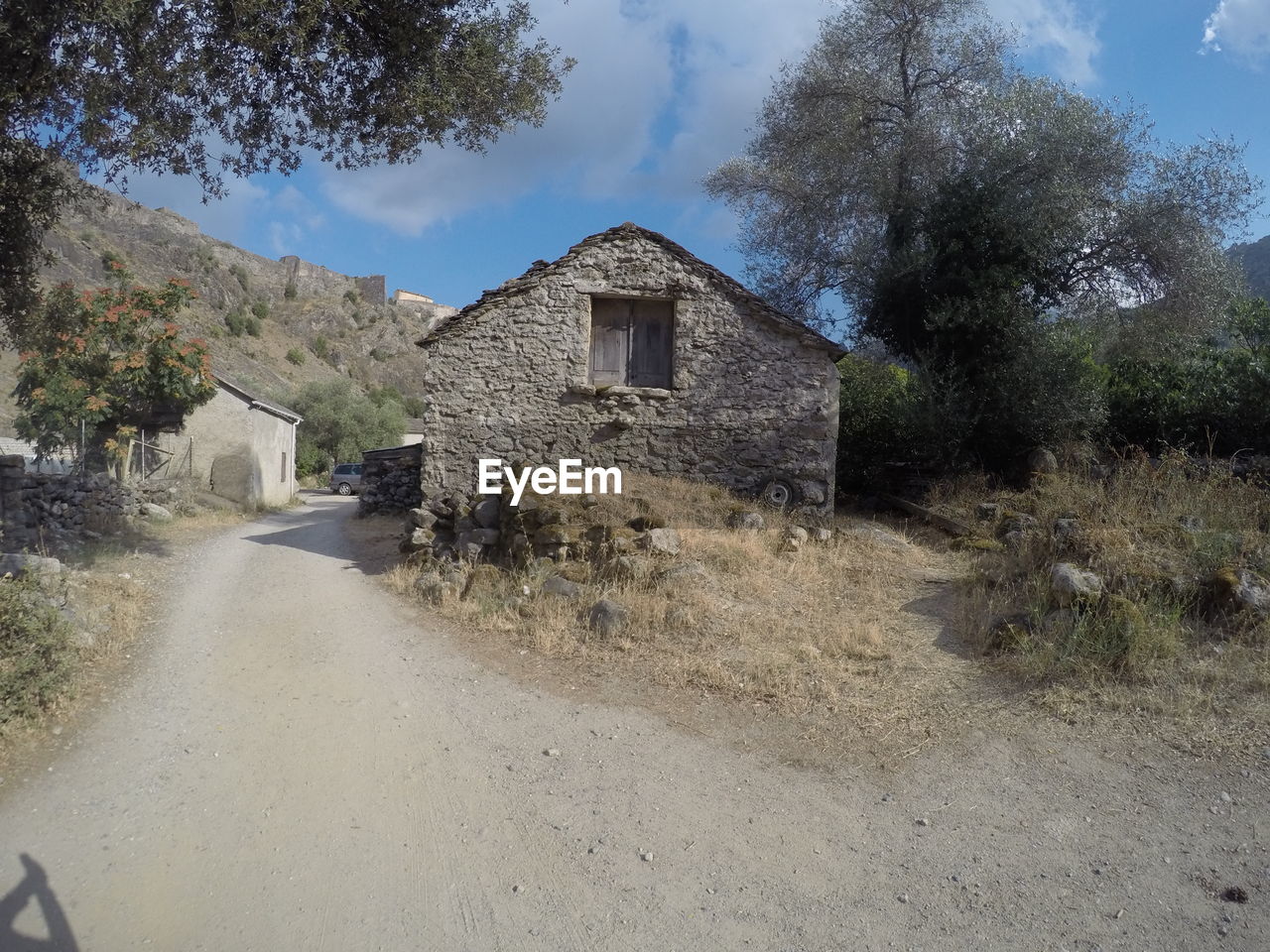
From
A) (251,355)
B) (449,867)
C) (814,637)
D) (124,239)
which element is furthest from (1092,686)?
(124,239)

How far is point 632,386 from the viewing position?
13.0 metres

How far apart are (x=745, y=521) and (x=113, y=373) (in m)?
14.1

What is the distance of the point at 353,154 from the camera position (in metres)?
8.65

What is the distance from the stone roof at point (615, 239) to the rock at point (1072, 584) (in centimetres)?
623

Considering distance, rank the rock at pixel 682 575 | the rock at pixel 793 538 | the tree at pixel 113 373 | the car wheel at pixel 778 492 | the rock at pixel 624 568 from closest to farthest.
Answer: the rock at pixel 682 575 < the rock at pixel 624 568 < the rock at pixel 793 538 < the car wheel at pixel 778 492 < the tree at pixel 113 373

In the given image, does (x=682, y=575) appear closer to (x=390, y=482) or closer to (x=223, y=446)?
(x=390, y=482)

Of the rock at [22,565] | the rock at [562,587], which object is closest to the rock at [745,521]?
the rock at [562,587]

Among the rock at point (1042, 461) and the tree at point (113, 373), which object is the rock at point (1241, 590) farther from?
the tree at point (113, 373)

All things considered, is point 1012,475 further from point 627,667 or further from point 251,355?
point 251,355

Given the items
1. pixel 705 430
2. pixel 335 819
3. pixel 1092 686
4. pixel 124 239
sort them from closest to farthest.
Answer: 1. pixel 335 819
2. pixel 1092 686
3. pixel 705 430
4. pixel 124 239

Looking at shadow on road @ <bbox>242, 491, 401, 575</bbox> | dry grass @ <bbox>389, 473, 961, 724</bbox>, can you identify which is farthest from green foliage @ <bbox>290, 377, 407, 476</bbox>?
dry grass @ <bbox>389, 473, 961, 724</bbox>

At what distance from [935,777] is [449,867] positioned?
9.41ft

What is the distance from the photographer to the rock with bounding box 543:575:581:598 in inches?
335

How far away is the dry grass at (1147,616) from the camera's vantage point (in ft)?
18.1
